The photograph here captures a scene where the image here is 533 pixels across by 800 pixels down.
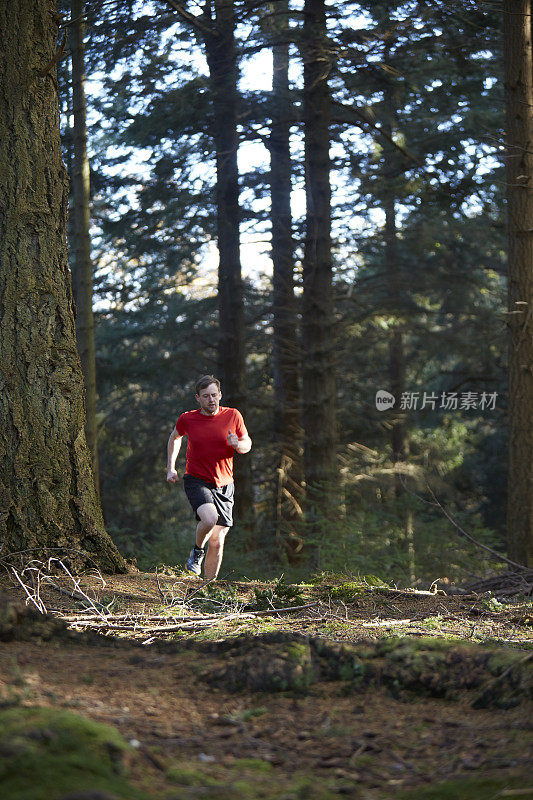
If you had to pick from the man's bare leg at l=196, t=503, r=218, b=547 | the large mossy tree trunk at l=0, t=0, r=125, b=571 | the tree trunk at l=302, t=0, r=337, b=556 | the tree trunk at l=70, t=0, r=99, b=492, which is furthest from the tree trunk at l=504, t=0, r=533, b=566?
the large mossy tree trunk at l=0, t=0, r=125, b=571

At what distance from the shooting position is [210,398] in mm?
7039

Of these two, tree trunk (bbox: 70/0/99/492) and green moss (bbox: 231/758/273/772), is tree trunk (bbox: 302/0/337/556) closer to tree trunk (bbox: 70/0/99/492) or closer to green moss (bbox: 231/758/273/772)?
tree trunk (bbox: 70/0/99/492)

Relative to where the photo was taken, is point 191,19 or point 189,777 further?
point 191,19

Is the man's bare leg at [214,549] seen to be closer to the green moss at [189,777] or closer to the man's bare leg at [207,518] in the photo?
the man's bare leg at [207,518]

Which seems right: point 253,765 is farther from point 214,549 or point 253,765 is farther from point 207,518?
point 214,549

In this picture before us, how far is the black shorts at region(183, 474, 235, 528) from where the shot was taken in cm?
701

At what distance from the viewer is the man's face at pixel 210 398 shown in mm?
7039

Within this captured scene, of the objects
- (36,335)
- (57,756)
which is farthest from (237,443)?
(57,756)

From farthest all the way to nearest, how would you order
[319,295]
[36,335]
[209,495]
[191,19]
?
[319,295] < [191,19] < [209,495] < [36,335]

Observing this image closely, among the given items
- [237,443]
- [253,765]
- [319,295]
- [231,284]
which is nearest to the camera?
[253,765]

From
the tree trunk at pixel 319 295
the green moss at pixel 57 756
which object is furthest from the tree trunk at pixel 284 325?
the green moss at pixel 57 756

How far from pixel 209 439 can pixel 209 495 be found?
1.73ft

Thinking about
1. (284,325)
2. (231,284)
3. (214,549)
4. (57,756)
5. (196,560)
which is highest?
(231,284)

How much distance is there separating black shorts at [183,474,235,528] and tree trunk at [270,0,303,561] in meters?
7.24
